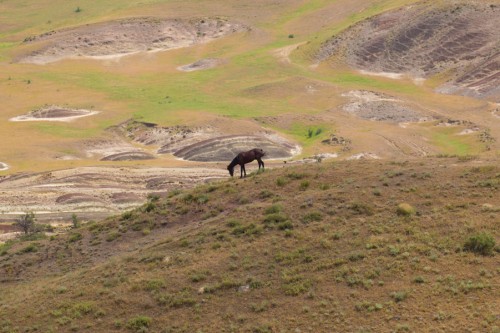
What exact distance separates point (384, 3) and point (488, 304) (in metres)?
141

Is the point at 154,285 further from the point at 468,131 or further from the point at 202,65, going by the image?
the point at 202,65

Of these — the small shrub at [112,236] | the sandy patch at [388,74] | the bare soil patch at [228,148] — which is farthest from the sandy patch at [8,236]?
the sandy patch at [388,74]

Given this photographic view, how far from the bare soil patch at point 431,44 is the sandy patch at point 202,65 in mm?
18929

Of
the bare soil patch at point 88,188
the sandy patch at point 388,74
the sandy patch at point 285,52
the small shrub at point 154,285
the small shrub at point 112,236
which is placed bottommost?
the sandy patch at point 388,74

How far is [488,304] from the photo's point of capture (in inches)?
864

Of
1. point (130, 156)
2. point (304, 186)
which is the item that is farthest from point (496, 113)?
point (304, 186)

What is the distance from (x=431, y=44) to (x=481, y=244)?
4270 inches

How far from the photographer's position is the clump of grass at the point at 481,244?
24.9 m

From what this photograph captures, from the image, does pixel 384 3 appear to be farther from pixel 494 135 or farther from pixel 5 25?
pixel 5 25

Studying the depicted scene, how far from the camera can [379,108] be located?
110m

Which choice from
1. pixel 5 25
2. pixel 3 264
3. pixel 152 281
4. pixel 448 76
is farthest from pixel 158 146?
pixel 5 25

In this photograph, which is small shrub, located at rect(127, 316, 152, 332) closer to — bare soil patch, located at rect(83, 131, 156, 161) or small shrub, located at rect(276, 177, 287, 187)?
small shrub, located at rect(276, 177, 287, 187)

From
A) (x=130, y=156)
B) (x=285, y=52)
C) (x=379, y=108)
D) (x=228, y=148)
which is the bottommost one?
(x=379, y=108)

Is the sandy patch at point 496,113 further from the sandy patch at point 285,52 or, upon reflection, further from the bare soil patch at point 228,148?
the sandy patch at point 285,52
